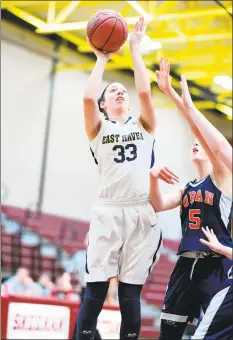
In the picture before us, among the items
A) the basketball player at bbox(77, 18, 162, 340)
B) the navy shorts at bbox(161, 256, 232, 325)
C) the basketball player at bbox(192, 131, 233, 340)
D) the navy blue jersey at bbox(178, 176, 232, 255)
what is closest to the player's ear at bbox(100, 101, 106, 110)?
the basketball player at bbox(77, 18, 162, 340)

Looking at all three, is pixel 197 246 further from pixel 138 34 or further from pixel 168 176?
pixel 138 34

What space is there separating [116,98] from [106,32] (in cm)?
54

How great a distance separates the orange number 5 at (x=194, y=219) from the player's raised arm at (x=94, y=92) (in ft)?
3.15

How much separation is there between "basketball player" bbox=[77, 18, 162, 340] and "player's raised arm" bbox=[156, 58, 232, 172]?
0.73 ft

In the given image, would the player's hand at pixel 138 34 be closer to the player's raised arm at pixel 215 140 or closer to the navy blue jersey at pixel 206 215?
the player's raised arm at pixel 215 140

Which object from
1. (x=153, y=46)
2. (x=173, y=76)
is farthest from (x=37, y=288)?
(x=173, y=76)

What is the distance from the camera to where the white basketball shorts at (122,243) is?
4.39 metres

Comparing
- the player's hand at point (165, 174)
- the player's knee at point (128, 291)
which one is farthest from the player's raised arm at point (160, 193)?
the player's knee at point (128, 291)

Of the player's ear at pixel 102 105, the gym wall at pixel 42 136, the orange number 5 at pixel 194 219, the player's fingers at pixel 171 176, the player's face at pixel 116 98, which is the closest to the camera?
the player's fingers at pixel 171 176

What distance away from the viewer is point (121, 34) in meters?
4.50

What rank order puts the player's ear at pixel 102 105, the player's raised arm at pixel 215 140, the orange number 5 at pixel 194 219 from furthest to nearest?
the player's ear at pixel 102 105, the orange number 5 at pixel 194 219, the player's raised arm at pixel 215 140

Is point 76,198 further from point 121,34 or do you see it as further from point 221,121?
point 121,34

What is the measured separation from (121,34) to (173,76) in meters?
14.7

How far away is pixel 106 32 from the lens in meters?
4.45
